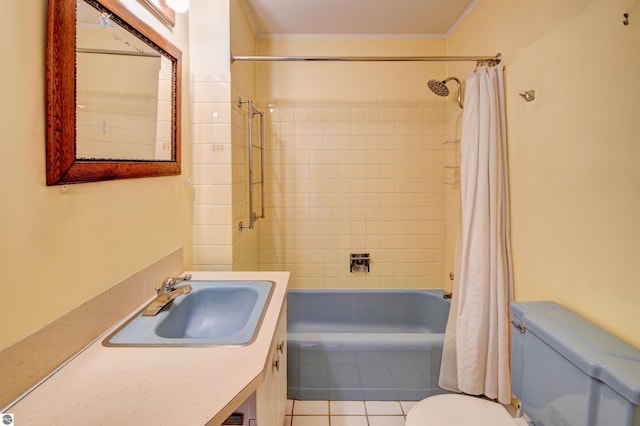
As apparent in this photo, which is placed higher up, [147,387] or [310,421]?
[147,387]

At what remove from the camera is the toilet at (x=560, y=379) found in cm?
101

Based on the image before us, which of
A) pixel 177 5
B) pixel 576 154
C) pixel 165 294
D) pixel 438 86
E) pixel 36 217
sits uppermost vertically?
pixel 177 5

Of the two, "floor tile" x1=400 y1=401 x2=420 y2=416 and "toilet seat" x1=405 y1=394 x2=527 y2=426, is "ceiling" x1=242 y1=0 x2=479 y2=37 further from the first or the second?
"floor tile" x1=400 y1=401 x2=420 y2=416

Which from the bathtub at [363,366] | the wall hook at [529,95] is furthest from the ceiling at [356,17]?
the bathtub at [363,366]

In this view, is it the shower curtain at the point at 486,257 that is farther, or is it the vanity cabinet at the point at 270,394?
the shower curtain at the point at 486,257

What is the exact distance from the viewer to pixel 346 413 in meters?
2.04

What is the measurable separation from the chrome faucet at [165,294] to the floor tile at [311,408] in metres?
1.06

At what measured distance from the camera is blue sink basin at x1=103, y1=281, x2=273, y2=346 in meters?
1.23

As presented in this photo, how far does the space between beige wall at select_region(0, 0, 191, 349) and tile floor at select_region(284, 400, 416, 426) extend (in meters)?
1.34

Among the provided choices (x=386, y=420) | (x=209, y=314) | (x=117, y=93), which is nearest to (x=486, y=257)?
(x=386, y=420)

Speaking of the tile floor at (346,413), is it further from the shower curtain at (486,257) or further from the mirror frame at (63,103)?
the mirror frame at (63,103)

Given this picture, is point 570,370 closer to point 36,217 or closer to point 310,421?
point 310,421

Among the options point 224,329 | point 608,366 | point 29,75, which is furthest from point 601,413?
point 29,75

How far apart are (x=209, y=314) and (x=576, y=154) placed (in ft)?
5.50
